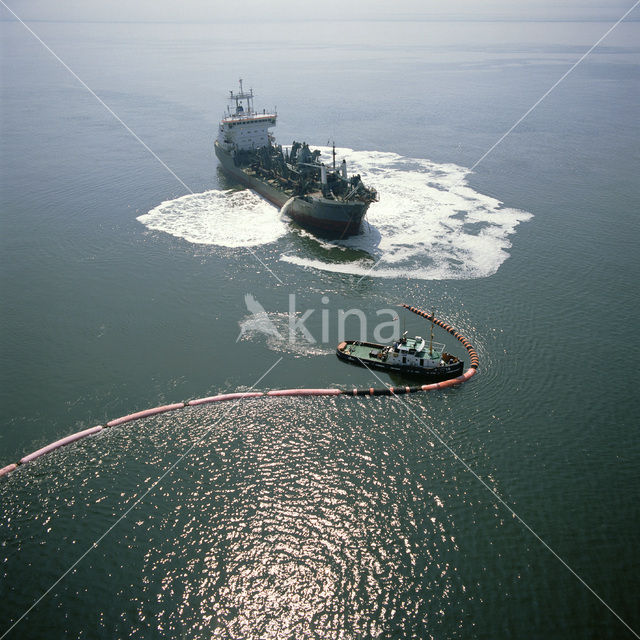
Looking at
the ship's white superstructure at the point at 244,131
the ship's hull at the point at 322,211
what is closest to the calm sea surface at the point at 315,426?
the ship's hull at the point at 322,211

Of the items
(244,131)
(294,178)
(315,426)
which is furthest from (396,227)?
(244,131)

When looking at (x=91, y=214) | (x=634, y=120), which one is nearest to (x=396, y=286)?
(x=91, y=214)

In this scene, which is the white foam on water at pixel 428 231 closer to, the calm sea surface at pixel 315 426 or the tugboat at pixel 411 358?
the calm sea surface at pixel 315 426

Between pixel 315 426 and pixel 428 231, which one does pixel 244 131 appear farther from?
pixel 315 426

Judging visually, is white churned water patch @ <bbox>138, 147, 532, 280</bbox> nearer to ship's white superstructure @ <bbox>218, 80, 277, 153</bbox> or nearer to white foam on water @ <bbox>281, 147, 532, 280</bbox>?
white foam on water @ <bbox>281, 147, 532, 280</bbox>

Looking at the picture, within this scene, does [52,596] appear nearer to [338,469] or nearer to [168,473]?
[168,473]

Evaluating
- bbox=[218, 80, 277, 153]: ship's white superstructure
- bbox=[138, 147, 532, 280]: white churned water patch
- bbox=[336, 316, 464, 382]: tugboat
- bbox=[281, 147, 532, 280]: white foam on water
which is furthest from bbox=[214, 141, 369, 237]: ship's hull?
bbox=[336, 316, 464, 382]: tugboat

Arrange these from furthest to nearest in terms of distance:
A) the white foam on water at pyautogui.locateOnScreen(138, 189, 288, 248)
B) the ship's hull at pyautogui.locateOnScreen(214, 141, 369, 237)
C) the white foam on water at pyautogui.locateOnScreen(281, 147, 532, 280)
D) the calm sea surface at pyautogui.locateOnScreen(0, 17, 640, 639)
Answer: the white foam on water at pyautogui.locateOnScreen(138, 189, 288, 248), the ship's hull at pyautogui.locateOnScreen(214, 141, 369, 237), the white foam on water at pyautogui.locateOnScreen(281, 147, 532, 280), the calm sea surface at pyautogui.locateOnScreen(0, 17, 640, 639)
